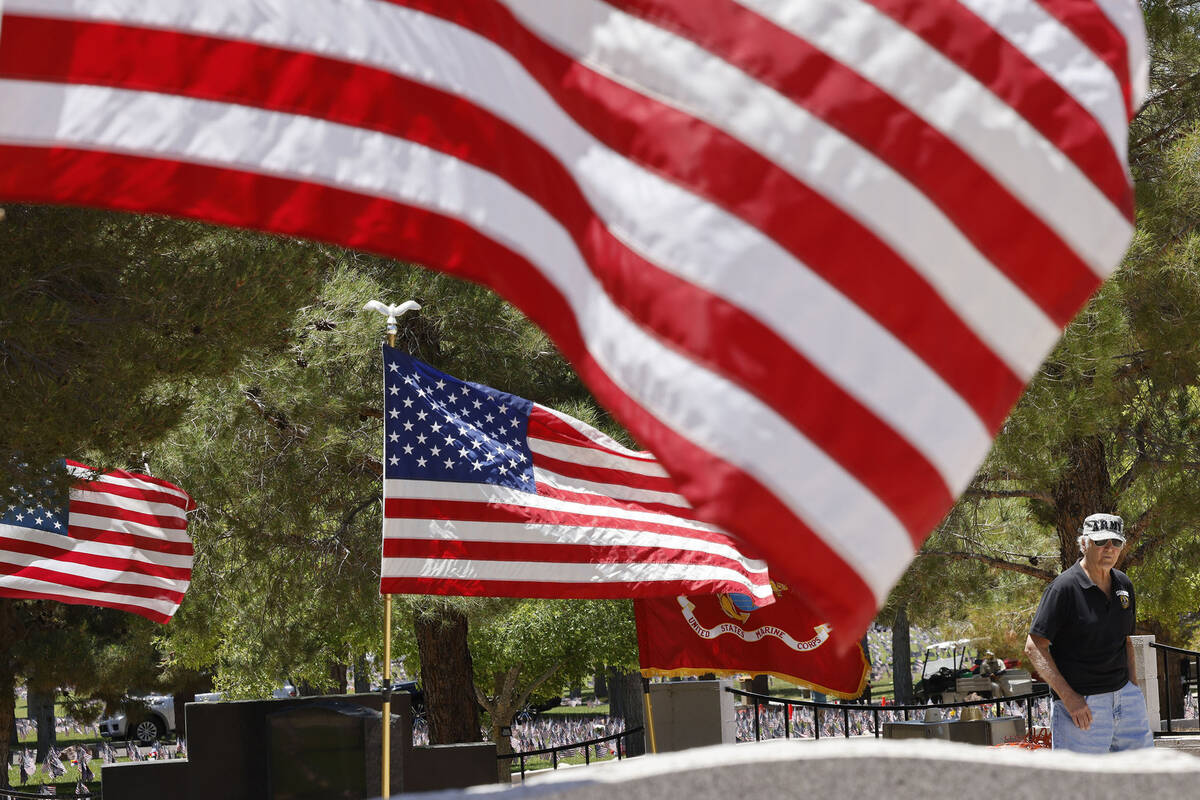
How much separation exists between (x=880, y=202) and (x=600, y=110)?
65 cm

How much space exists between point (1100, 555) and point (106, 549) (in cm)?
755

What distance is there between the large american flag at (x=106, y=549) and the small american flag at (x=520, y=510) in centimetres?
324

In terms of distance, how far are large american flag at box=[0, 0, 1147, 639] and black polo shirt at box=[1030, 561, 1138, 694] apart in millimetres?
3848

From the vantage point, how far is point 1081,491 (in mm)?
13727

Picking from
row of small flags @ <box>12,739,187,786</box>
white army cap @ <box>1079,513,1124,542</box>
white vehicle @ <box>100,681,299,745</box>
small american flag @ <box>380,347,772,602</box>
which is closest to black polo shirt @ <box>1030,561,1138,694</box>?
white army cap @ <box>1079,513,1124,542</box>

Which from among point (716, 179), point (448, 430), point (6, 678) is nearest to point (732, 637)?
point (448, 430)

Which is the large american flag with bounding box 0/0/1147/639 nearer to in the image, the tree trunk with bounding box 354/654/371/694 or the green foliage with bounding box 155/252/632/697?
the green foliage with bounding box 155/252/632/697

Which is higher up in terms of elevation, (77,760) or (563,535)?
(563,535)

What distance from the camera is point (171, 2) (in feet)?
10.2

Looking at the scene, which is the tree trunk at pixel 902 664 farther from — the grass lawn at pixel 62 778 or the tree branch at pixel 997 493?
the tree branch at pixel 997 493

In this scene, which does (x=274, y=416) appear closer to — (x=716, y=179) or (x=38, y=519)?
(x=38, y=519)

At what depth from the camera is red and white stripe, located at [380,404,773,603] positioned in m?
8.16

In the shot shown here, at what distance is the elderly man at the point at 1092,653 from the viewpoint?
21.1 ft

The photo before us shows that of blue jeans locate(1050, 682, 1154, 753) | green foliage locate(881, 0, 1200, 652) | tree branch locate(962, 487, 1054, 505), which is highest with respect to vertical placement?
green foliage locate(881, 0, 1200, 652)
